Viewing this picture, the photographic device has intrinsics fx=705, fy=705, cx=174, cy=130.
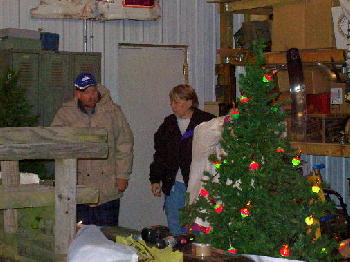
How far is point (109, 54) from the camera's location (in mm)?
10906

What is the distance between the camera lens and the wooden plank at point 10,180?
4.89 m

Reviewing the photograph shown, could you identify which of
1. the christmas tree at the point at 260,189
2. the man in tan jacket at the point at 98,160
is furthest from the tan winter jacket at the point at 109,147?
the christmas tree at the point at 260,189

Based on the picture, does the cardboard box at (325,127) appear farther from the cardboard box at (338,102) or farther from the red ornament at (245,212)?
the red ornament at (245,212)

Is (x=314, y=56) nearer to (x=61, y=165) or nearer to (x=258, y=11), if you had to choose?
(x=258, y=11)

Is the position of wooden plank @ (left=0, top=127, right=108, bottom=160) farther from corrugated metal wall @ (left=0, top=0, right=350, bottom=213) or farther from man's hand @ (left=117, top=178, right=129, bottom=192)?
corrugated metal wall @ (left=0, top=0, right=350, bottom=213)

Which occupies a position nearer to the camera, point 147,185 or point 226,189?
point 226,189

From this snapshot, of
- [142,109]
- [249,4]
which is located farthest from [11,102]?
[249,4]

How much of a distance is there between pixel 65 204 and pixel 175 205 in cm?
434

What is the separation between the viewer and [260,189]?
5.40m

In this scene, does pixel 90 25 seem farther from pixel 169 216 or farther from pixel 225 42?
pixel 169 216

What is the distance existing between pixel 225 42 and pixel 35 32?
12.2 ft

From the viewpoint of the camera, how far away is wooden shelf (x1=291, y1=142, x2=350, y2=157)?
Result: 860 cm

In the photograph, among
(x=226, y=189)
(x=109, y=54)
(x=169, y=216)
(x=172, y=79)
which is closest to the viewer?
(x=226, y=189)

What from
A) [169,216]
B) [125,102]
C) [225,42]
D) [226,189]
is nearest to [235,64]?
[225,42]
